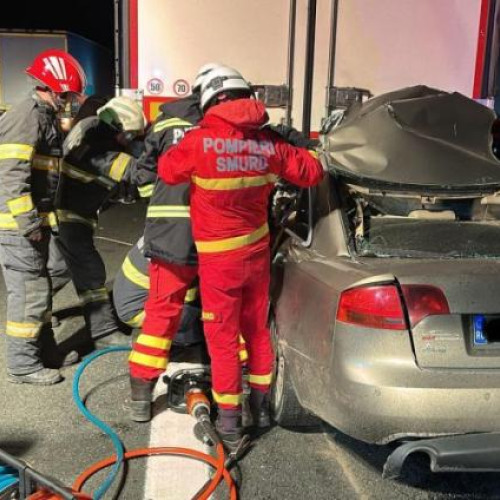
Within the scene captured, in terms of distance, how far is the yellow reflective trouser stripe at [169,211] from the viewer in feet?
11.9

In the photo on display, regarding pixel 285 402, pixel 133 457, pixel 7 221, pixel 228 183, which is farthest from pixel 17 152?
pixel 285 402

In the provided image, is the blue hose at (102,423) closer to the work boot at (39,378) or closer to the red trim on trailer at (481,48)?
the work boot at (39,378)

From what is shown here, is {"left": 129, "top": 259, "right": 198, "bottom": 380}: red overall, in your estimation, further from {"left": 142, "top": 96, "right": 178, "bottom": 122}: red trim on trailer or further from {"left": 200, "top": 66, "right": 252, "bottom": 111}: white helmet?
{"left": 142, "top": 96, "right": 178, "bottom": 122}: red trim on trailer

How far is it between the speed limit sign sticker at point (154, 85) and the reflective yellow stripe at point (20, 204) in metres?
1.75

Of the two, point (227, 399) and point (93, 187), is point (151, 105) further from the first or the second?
point (227, 399)

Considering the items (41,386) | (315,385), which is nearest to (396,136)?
(315,385)

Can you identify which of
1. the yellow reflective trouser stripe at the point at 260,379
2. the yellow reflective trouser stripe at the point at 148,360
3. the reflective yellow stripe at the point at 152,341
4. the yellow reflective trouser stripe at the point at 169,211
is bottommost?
the yellow reflective trouser stripe at the point at 260,379

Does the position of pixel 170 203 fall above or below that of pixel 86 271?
above

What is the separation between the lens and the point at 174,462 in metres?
3.28

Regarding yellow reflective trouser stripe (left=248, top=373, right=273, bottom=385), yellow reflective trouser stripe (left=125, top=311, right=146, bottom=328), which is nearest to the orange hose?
yellow reflective trouser stripe (left=248, top=373, right=273, bottom=385)

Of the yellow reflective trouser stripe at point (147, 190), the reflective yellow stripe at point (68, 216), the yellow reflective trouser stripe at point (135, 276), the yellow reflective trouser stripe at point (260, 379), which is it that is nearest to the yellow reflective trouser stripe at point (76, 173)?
the reflective yellow stripe at point (68, 216)

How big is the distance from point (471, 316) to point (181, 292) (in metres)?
1.64

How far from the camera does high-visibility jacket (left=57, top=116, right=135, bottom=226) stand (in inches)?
177

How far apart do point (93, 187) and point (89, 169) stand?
183 mm
